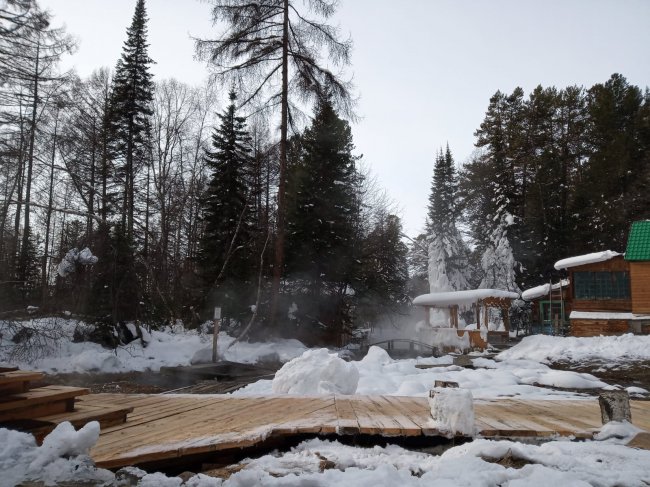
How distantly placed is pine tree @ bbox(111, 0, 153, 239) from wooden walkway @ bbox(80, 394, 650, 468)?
1827 cm

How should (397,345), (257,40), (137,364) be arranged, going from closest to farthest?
(137,364)
(257,40)
(397,345)

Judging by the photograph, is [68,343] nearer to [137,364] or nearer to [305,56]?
[137,364]

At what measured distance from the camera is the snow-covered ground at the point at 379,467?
2.97 m

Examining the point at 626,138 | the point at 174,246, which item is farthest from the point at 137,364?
the point at 626,138

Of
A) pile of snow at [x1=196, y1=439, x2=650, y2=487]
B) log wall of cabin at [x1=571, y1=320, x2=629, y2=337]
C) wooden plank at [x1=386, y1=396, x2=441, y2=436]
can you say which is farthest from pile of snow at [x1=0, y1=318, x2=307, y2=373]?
log wall of cabin at [x1=571, y1=320, x2=629, y2=337]

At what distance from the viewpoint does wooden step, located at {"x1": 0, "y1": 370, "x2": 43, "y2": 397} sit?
3.72m

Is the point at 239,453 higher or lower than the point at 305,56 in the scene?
lower

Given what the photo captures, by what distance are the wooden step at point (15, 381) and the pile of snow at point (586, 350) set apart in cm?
1501

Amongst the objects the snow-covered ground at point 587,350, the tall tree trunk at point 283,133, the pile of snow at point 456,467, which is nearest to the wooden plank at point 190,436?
the pile of snow at point 456,467

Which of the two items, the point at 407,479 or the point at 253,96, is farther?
the point at 253,96

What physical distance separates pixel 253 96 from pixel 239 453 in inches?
624

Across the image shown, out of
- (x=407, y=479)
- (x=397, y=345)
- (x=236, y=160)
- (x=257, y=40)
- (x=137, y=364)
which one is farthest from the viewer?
(x=397, y=345)

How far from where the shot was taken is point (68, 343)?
46.7 ft

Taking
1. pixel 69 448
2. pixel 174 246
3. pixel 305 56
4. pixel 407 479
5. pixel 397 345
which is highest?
pixel 305 56
